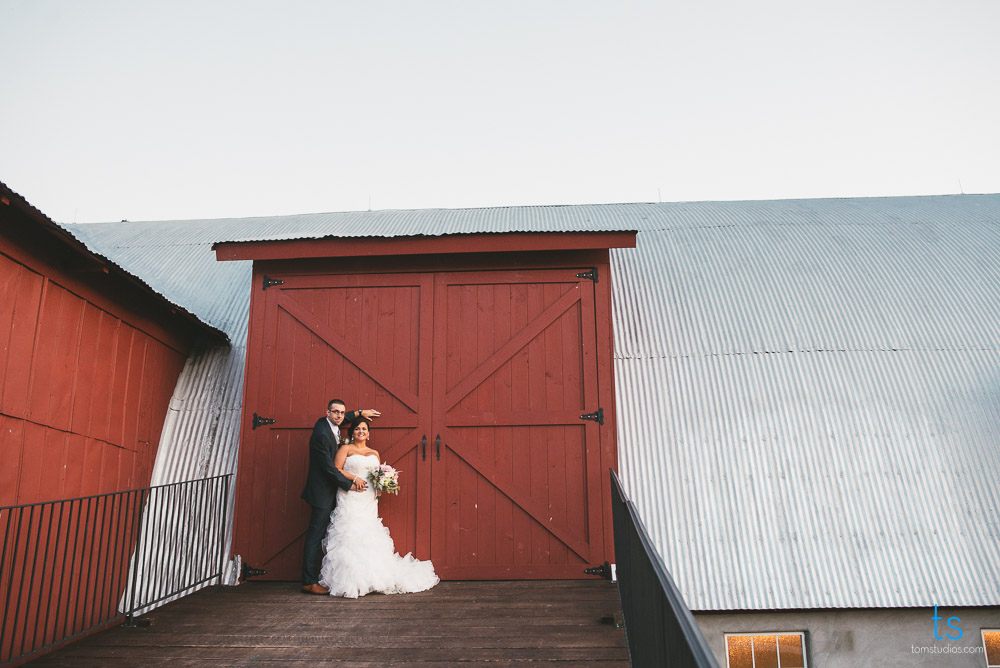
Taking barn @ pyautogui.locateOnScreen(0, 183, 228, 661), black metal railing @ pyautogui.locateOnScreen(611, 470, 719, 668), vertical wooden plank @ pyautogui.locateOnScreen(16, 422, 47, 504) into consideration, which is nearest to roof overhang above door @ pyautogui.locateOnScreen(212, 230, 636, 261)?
barn @ pyautogui.locateOnScreen(0, 183, 228, 661)

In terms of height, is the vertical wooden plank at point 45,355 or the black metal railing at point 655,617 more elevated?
the vertical wooden plank at point 45,355

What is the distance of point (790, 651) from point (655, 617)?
5128 mm

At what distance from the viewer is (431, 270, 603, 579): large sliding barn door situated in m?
7.84

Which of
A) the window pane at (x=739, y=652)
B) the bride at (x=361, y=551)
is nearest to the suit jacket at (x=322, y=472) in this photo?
the bride at (x=361, y=551)

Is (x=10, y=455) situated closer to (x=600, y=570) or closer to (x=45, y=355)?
(x=45, y=355)

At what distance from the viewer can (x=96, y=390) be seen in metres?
7.59

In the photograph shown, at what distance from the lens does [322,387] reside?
330 inches

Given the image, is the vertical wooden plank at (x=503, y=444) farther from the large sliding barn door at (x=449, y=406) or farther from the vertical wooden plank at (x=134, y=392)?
the vertical wooden plank at (x=134, y=392)

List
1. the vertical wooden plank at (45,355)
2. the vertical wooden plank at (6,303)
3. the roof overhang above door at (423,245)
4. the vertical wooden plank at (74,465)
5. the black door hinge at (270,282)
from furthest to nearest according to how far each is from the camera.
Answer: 1. the black door hinge at (270,282)
2. the roof overhang above door at (423,245)
3. the vertical wooden plank at (74,465)
4. the vertical wooden plank at (45,355)
5. the vertical wooden plank at (6,303)

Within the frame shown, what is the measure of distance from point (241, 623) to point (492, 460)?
10.1 ft

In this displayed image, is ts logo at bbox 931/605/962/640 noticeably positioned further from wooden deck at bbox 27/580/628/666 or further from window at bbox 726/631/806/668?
wooden deck at bbox 27/580/628/666

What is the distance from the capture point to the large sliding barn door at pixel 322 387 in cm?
801

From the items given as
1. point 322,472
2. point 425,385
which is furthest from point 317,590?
point 425,385

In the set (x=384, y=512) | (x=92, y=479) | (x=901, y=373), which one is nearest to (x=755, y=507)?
(x=901, y=373)
